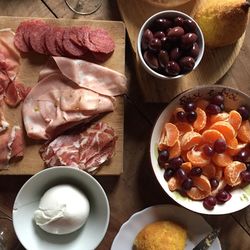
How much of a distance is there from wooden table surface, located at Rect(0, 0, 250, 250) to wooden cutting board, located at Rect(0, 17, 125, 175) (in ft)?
0.11

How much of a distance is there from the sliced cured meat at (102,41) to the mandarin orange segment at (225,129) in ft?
0.97

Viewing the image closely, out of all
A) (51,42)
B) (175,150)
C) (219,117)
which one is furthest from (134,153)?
(51,42)

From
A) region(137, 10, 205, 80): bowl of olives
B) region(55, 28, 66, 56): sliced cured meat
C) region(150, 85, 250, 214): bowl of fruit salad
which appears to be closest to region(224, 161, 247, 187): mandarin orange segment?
region(150, 85, 250, 214): bowl of fruit salad

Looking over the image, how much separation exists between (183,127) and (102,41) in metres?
0.27

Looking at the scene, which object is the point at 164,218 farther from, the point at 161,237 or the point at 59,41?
the point at 59,41

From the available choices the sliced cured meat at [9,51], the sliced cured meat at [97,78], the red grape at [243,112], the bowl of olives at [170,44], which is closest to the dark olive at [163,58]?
the bowl of olives at [170,44]

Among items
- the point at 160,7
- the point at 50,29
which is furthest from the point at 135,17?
the point at 50,29

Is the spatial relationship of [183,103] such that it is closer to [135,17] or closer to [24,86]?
[135,17]

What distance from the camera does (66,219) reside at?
1207mm

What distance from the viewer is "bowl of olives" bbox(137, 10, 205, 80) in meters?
1.20

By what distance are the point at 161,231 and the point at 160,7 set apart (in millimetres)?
517

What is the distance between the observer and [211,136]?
1.26 metres

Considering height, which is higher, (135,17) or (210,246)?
(135,17)

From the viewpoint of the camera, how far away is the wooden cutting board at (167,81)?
4.28 feet
